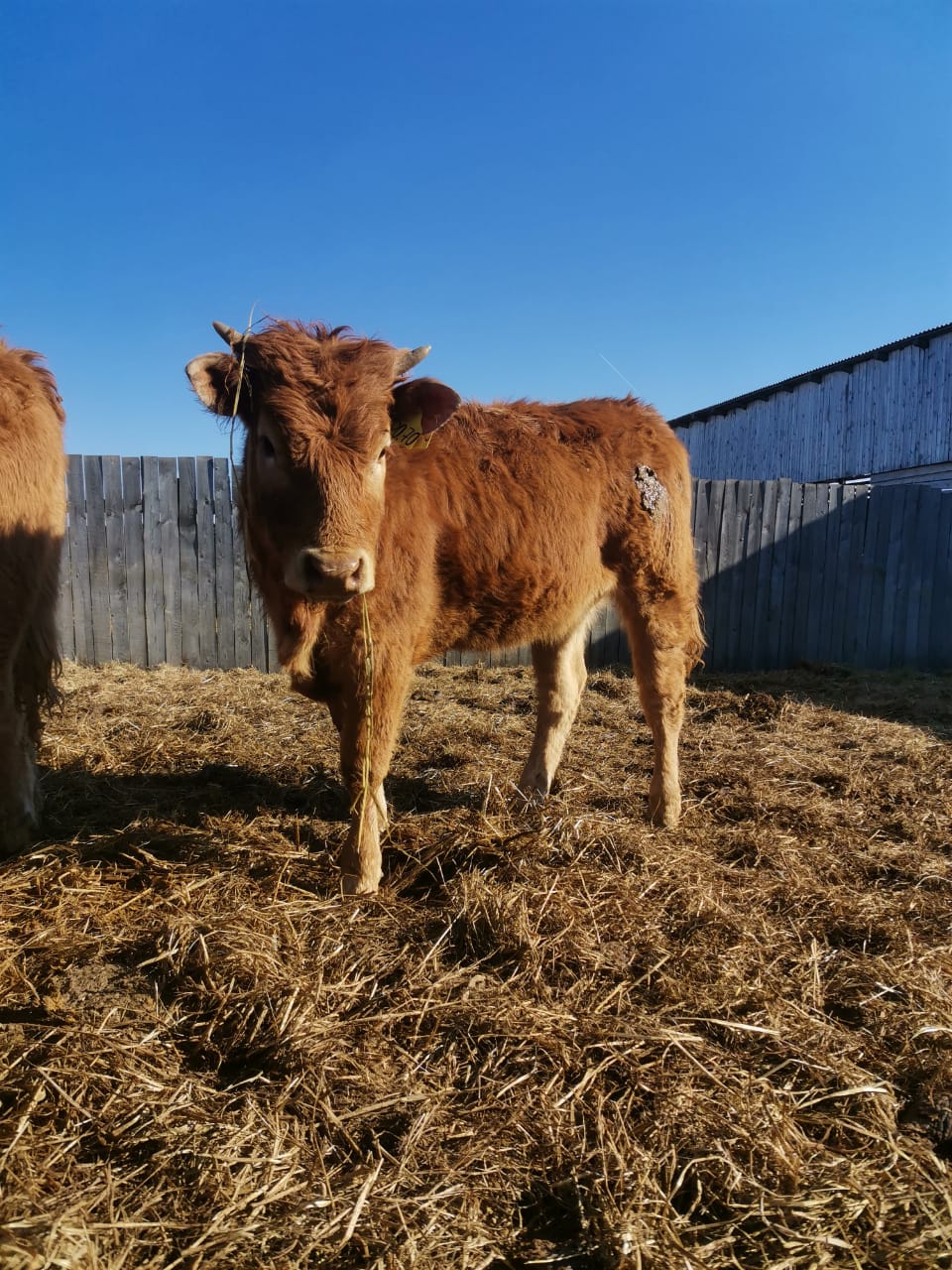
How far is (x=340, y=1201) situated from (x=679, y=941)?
66.9 inches

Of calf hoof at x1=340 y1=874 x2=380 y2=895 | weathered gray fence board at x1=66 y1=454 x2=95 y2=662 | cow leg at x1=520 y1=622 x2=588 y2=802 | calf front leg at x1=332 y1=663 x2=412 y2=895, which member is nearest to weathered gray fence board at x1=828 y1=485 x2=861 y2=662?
cow leg at x1=520 y1=622 x2=588 y2=802

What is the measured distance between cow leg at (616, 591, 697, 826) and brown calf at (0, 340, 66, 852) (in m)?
3.45

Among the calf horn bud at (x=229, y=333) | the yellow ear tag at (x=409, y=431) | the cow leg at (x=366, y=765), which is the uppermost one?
the calf horn bud at (x=229, y=333)

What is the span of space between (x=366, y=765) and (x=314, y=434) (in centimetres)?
155

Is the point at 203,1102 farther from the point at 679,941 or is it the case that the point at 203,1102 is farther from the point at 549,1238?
the point at 679,941

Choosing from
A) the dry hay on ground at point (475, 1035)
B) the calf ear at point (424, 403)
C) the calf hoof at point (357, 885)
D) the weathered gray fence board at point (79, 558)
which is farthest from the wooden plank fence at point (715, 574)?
the calf hoof at point (357, 885)

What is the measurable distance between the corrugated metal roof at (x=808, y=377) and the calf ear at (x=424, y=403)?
20219 mm

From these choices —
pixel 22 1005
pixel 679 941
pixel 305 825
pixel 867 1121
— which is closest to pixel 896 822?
pixel 679 941

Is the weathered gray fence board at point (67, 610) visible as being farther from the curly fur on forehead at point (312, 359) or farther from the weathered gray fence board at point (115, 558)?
the curly fur on forehead at point (312, 359)

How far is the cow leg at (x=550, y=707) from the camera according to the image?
4.76m

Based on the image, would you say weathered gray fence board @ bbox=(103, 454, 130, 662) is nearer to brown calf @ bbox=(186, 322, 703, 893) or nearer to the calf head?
brown calf @ bbox=(186, 322, 703, 893)

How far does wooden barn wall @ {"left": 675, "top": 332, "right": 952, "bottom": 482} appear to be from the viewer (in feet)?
61.5

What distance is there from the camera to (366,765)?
11.0 feet

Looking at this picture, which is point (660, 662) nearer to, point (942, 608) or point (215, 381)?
point (215, 381)
